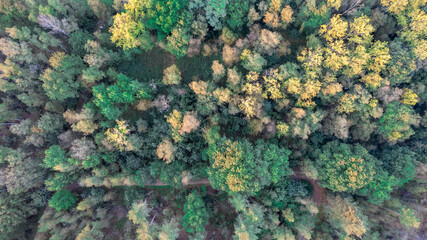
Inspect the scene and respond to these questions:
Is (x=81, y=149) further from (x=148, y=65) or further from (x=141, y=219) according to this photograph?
(x=148, y=65)

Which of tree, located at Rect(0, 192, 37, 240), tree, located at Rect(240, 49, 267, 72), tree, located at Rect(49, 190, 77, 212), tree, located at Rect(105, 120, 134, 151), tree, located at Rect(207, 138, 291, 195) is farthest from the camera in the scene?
tree, located at Rect(49, 190, 77, 212)

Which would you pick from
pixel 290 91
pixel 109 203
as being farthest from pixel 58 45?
pixel 290 91

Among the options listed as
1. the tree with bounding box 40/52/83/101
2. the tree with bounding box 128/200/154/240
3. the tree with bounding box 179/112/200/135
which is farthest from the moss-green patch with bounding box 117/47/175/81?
the tree with bounding box 128/200/154/240

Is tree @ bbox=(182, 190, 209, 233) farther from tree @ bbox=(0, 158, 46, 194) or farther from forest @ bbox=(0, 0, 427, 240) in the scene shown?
tree @ bbox=(0, 158, 46, 194)

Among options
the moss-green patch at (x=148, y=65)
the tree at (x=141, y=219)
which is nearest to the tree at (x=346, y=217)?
the tree at (x=141, y=219)

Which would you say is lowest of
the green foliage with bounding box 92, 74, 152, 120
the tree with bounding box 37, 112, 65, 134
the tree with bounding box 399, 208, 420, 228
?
the tree with bounding box 399, 208, 420, 228

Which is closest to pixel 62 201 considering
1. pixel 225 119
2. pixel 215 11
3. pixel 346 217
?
pixel 225 119

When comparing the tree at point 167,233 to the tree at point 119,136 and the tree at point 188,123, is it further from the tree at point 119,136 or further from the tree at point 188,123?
the tree at point 188,123
